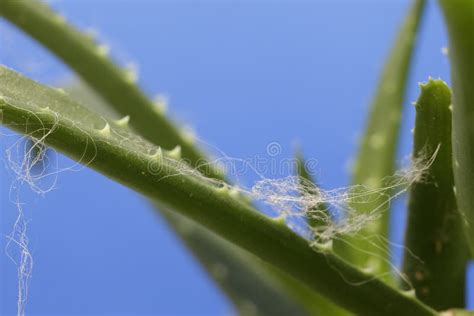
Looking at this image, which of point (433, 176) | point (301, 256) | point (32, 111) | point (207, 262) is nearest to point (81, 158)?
point (32, 111)

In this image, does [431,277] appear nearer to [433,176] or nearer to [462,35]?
[433,176]

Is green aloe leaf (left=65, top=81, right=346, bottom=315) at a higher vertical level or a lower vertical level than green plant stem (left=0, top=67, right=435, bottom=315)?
higher

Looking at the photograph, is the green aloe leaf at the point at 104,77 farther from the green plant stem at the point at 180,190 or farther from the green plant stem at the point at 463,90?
the green plant stem at the point at 463,90

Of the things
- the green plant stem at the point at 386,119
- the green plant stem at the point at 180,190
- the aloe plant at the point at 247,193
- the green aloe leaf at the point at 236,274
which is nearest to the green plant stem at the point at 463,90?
the aloe plant at the point at 247,193

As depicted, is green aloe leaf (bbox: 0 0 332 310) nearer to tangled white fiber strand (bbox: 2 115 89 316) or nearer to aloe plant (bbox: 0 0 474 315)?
aloe plant (bbox: 0 0 474 315)

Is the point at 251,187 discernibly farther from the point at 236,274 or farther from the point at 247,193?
the point at 236,274

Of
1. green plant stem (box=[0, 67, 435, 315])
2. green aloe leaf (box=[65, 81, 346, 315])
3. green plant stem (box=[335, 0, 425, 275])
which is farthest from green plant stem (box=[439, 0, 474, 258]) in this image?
green aloe leaf (box=[65, 81, 346, 315])

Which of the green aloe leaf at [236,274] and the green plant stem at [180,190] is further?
the green aloe leaf at [236,274]
